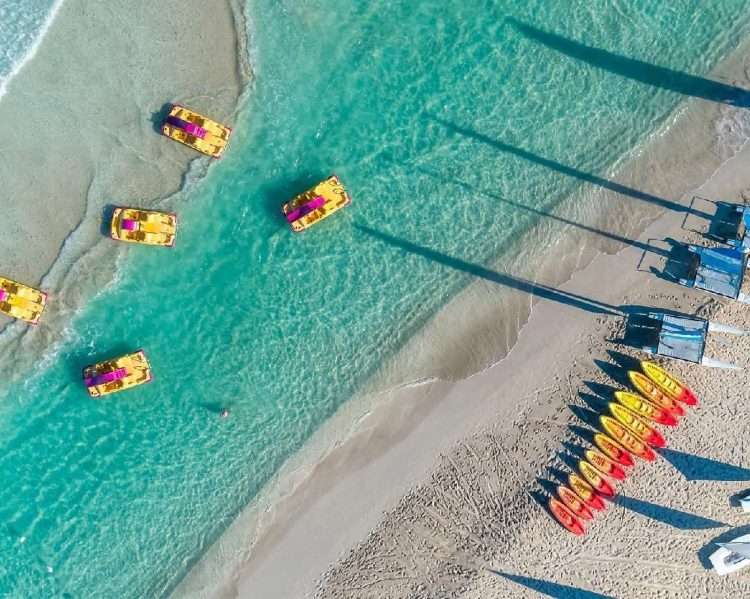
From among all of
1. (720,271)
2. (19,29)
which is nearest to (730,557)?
(720,271)

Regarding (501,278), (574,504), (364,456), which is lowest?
(574,504)

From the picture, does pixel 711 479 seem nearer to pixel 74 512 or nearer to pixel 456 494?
pixel 456 494

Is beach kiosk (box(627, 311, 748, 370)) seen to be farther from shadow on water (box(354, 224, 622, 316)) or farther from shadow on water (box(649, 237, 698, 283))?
shadow on water (box(649, 237, 698, 283))

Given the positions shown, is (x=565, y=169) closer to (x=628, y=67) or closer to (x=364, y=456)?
(x=628, y=67)

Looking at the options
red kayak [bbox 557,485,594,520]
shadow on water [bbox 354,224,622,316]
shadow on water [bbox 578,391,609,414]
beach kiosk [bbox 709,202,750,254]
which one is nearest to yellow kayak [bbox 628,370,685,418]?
shadow on water [bbox 578,391,609,414]

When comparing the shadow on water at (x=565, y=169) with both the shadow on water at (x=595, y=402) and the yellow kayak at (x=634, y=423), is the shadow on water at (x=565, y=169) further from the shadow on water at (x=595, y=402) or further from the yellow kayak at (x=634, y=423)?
the yellow kayak at (x=634, y=423)

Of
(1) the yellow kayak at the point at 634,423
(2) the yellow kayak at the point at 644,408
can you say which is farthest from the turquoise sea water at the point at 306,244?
(1) the yellow kayak at the point at 634,423
